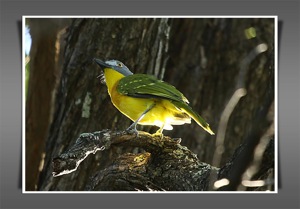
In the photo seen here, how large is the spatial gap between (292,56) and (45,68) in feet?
5.04

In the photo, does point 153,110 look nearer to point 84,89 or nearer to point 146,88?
point 146,88

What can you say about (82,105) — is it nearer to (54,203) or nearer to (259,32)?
(54,203)

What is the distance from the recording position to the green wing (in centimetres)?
322

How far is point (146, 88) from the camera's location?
10.8 feet

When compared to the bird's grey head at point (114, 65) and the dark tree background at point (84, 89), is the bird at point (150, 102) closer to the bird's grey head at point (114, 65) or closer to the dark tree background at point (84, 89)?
the bird's grey head at point (114, 65)

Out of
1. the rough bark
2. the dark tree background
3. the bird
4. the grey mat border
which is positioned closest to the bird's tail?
the bird

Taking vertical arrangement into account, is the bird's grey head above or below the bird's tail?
above

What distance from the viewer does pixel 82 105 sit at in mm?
3891

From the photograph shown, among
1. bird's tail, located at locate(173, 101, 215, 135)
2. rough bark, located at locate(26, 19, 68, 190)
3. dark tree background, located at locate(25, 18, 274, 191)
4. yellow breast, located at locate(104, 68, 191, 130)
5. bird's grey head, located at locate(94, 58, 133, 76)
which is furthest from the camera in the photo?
rough bark, located at locate(26, 19, 68, 190)

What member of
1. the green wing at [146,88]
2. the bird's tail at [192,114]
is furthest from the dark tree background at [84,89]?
the green wing at [146,88]

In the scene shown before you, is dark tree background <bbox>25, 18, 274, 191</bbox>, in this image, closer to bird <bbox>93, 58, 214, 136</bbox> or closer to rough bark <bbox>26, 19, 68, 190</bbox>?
rough bark <bbox>26, 19, 68, 190</bbox>

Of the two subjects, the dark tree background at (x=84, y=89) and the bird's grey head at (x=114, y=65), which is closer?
the bird's grey head at (x=114, y=65)

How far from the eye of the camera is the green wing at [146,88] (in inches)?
127
